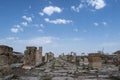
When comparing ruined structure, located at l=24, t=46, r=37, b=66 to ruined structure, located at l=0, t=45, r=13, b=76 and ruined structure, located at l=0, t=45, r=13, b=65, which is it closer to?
ruined structure, located at l=0, t=45, r=13, b=76

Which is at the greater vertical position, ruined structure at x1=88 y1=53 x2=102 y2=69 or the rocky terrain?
ruined structure at x1=88 y1=53 x2=102 y2=69

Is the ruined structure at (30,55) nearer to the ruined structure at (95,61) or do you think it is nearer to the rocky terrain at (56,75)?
the rocky terrain at (56,75)

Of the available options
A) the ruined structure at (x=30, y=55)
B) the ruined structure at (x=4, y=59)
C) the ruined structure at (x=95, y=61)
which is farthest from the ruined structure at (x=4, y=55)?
the ruined structure at (x=95, y=61)

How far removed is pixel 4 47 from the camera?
1234cm

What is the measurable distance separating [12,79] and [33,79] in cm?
92

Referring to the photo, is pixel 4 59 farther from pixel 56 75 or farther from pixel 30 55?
pixel 30 55

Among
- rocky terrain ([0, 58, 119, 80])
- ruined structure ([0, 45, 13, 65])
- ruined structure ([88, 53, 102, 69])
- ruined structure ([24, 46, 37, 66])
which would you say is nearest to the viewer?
rocky terrain ([0, 58, 119, 80])

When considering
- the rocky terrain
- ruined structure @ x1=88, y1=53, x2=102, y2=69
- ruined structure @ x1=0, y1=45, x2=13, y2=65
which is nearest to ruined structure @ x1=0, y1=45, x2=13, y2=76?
ruined structure @ x1=0, y1=45, x2=13, y2=65

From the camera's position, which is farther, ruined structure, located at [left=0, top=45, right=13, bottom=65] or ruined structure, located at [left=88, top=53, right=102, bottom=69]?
ruined structure, located at [left=88, top=53, right=102, bottom=69]

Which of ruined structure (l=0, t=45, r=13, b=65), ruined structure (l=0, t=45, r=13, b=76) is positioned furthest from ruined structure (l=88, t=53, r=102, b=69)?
ruined structure (l=0, t=45, r=13, b=65)

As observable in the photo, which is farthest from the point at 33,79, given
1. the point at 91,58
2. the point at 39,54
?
the point at 39,54

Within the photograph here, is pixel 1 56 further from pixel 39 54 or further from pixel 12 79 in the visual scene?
pixel 39 54

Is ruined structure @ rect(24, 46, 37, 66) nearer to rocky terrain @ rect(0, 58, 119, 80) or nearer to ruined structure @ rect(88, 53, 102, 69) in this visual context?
rocky terrain @ rect(0, 58, 119, 80)

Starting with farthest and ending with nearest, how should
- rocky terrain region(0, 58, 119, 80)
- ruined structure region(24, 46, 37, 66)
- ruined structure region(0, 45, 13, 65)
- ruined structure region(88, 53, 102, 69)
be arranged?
ruined structure region(24, 46, 37, 66)
ruined structure region(88, 53, 102, 69)
ruined structure region(0, 45, 13, 65)
rocky terrain region(0, 58, 119, 80)
